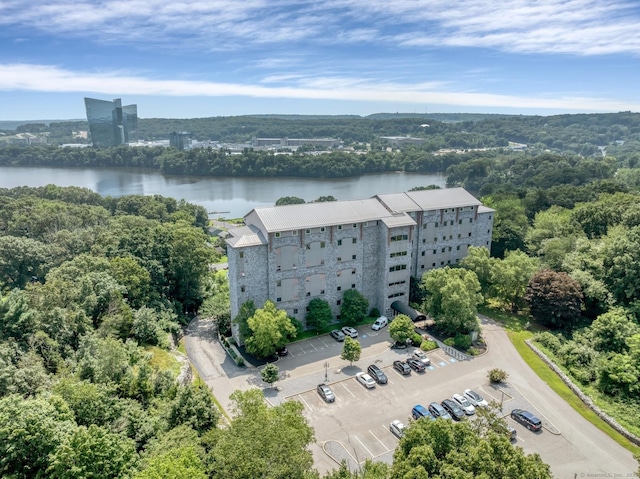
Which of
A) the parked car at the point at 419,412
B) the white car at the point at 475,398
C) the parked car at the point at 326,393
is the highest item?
the parked car at the point at 419,412

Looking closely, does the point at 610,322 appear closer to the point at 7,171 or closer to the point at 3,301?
the point at 3,301

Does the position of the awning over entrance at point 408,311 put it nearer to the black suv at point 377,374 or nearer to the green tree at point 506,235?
the black suv at point 377,374

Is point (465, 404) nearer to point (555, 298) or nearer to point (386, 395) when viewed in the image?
point (386, 395)

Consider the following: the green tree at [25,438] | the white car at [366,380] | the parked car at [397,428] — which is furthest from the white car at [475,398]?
the green tree at [25,438]

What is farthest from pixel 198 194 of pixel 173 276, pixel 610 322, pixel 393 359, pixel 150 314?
pixel 610 322

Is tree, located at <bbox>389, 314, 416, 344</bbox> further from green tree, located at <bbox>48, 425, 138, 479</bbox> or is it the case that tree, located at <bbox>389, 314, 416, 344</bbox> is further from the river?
the river

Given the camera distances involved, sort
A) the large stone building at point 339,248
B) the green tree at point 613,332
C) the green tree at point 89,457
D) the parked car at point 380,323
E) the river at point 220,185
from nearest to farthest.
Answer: the green tree at point 89,457
the green tree at point 613,332
the large stone building at point 339,248
the parked car at point 380,323
the river at point 220,185

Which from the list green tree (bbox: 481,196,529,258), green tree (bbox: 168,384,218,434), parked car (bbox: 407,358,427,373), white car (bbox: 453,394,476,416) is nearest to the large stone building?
green tree (bbox: 481,196,529,258)
